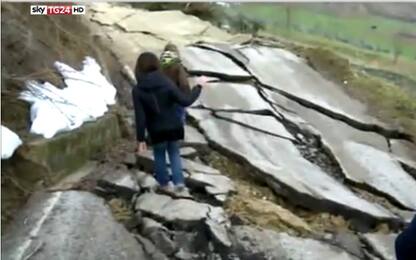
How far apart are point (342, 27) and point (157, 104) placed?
76 centimetres

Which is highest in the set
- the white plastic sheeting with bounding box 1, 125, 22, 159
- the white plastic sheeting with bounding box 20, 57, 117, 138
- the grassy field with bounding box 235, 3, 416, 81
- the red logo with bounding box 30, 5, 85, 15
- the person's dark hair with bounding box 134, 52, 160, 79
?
the red logo with bounding box 30, 5, 85, 15

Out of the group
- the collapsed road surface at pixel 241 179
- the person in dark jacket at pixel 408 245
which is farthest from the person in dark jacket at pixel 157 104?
the person in dark jacket at pixel 408 245

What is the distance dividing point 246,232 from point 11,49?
120 centimetres

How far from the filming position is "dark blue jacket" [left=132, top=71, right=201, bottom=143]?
2.96 metres

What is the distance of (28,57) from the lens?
3213 mm

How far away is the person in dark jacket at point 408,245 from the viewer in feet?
6.15

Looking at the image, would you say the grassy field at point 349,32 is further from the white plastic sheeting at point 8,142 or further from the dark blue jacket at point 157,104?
the white plastic sheeting at point 8,142

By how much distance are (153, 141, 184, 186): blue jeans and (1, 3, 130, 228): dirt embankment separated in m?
0.31

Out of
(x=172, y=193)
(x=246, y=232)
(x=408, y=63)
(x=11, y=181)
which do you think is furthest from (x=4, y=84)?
(x=408, y=63)

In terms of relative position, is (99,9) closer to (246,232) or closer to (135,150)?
(135,150)

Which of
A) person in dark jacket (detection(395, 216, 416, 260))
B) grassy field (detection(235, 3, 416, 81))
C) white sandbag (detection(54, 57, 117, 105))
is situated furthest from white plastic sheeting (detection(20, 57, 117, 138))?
person in dark jacket (detection(395, 216, 416, 260))

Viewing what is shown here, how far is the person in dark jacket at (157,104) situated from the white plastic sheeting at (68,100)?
24 cm

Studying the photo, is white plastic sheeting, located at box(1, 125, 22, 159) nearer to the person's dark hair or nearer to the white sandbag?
the white sandbag

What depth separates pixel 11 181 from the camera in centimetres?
296
